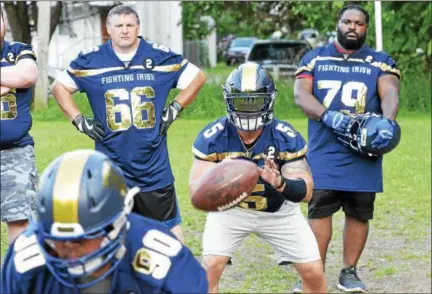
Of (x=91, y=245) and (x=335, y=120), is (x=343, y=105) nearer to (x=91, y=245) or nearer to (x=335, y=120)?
(x=335, y=120)

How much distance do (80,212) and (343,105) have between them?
360cm

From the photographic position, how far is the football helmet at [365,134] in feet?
19.2

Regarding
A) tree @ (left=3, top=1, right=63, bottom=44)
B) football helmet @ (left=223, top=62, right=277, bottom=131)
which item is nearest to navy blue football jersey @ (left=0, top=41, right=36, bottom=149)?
football helmet @ (left=223, top=62, right=277, bottom=131)

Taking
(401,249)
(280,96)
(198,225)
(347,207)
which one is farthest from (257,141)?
(280,96)

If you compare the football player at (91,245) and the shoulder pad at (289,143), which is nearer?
the football player at (91,245)

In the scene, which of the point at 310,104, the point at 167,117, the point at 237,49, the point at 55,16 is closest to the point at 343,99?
the point at 310,104

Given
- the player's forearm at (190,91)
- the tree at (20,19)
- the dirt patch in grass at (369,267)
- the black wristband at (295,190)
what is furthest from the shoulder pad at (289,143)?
the tree at (20,19)

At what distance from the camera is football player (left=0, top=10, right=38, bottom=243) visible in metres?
5.36

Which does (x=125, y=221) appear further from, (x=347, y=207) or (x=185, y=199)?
(x=185, y=199)

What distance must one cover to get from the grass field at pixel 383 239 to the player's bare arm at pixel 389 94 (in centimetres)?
132

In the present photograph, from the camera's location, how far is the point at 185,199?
10117 mm

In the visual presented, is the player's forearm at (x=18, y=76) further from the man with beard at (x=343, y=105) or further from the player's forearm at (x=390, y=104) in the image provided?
the player's forearm at (x=390, y=104)

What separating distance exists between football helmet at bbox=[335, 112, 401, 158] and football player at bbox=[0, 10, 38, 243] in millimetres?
2044

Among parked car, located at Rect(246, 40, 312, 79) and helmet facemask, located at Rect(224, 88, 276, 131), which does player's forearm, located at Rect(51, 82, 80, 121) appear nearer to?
helmet facemask, located at Rect(224, 88, 276, 131)
